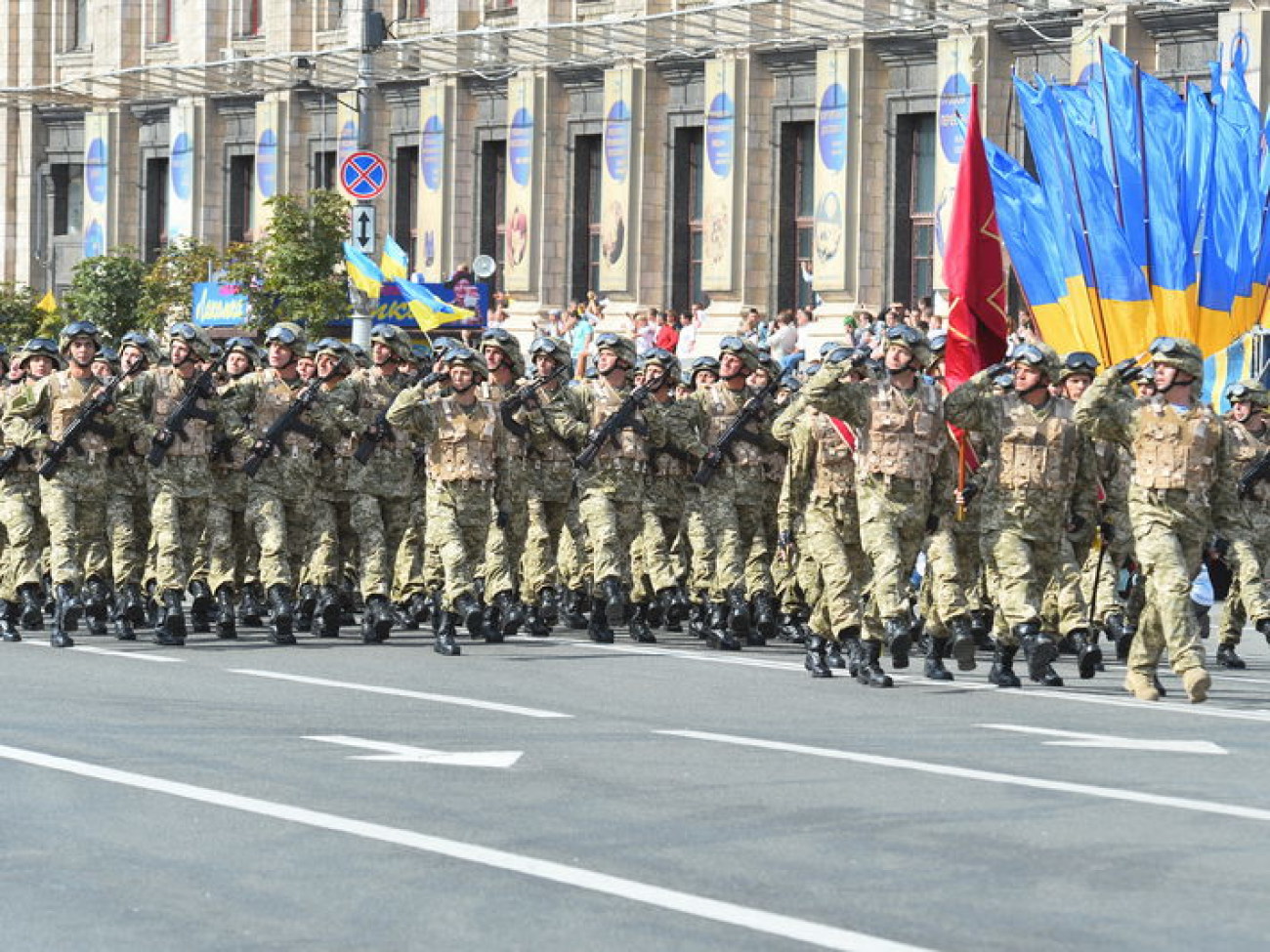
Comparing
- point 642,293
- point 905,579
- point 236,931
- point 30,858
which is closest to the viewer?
point 236,931

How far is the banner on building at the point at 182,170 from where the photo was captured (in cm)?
5194

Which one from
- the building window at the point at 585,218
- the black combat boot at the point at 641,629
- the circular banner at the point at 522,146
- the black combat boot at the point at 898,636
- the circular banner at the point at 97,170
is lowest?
the black combat boot at the point at 641,629

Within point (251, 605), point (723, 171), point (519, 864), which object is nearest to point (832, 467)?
point (251, 605)

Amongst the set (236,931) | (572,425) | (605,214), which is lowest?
(236,931)

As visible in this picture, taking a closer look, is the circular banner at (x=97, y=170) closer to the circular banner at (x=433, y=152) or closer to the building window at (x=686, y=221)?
the circular banner at (x=433, y=152)

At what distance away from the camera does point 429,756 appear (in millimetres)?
11680

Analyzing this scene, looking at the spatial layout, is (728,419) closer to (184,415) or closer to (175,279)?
(184,415)

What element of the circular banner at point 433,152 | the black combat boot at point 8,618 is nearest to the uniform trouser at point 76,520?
the black combat boot at point 8,618

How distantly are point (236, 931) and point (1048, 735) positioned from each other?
214 inches

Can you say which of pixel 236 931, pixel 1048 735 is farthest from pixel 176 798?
pixel 1048 735

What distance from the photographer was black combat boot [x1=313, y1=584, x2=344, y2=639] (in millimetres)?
18094

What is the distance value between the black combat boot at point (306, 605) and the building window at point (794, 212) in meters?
22.8

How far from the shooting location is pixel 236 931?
26.3 ft

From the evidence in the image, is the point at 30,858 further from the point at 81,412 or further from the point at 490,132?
the point at 490,132
